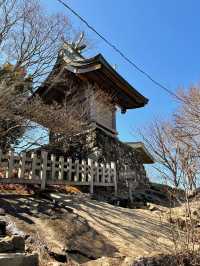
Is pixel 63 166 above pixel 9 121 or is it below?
below

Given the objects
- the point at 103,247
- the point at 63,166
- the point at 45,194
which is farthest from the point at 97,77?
the point at 103,247

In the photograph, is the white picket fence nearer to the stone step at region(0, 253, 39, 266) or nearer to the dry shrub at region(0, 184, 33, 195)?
the dry shrub at region(0, 184, 33, 195)

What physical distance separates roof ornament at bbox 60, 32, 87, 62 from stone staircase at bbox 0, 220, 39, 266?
11725mm

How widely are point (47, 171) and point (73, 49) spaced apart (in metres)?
8.56

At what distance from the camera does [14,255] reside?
10.5ft

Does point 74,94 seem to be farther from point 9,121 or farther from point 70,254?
point 70,254

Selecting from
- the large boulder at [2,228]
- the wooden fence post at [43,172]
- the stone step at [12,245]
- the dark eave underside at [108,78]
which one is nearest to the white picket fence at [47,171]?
the wooden fence post at [43,172]

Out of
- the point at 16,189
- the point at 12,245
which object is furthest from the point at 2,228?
the point at 16,189

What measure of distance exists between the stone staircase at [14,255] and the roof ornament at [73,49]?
462 inches

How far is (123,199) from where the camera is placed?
36.1 ft

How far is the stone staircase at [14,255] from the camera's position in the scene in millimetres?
3129

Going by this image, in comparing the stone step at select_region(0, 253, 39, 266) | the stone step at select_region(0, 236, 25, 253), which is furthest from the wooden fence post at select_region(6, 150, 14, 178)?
the stone step at select_region(0, 253, 39, 266)

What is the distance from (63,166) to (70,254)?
5732 mm

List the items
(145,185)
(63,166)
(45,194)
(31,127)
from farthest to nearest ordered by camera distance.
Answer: (145,185) < (31,127) < (63,166) < (45,194)
